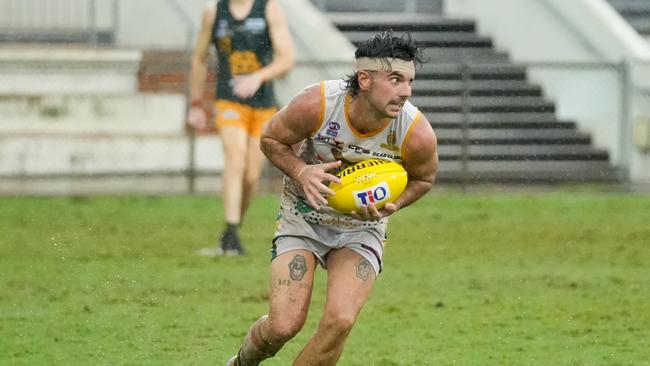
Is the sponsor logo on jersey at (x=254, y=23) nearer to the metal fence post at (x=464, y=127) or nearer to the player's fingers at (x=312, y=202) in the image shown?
the player's fingers at (x=312, y=202)

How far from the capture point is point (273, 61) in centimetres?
1320

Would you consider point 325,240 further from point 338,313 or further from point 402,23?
point 402,23

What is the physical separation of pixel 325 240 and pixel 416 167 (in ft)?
1.82

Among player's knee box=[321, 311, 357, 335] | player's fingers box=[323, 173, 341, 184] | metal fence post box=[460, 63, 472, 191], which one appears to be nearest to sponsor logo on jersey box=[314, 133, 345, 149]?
player's fingers box=[323, 173, 341, 184]

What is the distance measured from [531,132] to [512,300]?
10.1 meters

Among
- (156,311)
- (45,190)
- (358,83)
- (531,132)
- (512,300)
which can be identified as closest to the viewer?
(358,83)

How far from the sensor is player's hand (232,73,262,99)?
1261 cm

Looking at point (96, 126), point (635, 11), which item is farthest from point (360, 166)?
point (635, 11)

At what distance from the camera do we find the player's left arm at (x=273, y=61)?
41.5 ft

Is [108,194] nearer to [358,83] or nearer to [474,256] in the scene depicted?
[474,256]

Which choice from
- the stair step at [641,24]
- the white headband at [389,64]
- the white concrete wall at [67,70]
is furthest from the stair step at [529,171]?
the white headband at [389,64]

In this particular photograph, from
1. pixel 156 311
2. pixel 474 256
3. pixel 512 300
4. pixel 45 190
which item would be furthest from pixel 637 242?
pixel 45 190

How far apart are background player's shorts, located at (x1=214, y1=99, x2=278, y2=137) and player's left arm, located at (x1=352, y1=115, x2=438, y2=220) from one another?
560cm

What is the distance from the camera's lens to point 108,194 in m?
18.8
